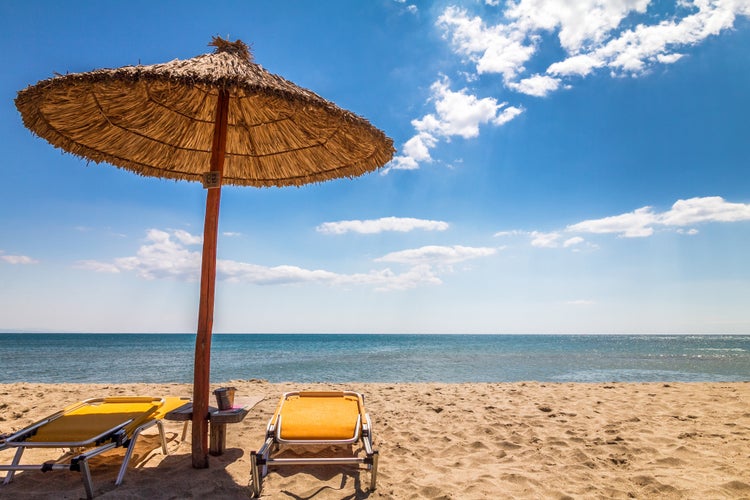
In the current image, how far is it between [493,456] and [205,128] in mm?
4631

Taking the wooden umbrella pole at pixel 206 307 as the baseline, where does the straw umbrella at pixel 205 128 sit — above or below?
above

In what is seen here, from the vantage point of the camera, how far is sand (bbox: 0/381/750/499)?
3148 millimetres

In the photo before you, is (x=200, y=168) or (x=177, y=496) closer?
(x=177, y=496)

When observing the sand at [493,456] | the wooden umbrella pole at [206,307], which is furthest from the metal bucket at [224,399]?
the sand at [493,456]

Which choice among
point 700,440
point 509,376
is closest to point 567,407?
point 700,440

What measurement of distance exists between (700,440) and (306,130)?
5430mm

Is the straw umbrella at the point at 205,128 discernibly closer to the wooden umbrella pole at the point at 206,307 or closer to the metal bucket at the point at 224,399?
the wooden umbrella pole at the point at 206,307

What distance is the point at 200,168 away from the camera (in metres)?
4.70

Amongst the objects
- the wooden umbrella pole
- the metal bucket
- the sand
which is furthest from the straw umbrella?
the sand

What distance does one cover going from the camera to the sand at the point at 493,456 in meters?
3.15

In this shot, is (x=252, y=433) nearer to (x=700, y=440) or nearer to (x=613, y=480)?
(x=613, y=480)

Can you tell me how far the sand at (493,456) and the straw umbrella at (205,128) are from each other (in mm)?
600

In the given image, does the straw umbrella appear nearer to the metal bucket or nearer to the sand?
the metal bucket

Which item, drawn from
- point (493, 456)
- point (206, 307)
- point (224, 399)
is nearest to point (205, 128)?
point (206, 307)
